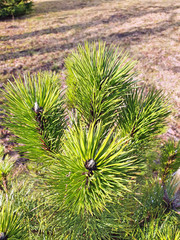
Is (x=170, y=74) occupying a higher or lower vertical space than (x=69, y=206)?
lower

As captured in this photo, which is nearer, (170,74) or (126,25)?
(170,74)

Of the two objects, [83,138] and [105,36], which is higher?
[105,36]

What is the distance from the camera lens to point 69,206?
0.75 metres

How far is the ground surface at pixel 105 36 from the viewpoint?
5.24m

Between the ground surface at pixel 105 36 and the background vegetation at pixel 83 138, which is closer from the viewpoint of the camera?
the background vegetation at pixel 83 138

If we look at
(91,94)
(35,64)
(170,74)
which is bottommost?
(170,74)

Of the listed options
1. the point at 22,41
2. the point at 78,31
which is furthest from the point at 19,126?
the point at 78,31

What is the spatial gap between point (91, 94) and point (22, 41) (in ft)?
22.5

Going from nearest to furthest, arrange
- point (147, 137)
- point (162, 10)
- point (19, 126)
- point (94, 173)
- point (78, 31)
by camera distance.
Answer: point (94, 173)
point (19, 126)
point (147, 137)
point (78, 31)
point (162, 10)

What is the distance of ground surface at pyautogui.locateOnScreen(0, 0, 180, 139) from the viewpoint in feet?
17.2

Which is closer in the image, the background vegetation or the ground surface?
the background vegetation

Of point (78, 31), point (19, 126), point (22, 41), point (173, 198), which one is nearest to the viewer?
point (19, 126)

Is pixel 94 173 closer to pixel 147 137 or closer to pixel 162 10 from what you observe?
pixel 147 137

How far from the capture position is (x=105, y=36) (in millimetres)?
6973
